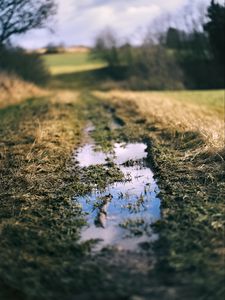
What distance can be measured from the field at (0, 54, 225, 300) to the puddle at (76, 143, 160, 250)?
0.43 feet

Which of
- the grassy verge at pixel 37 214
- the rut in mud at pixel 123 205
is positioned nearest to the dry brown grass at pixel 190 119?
the rut in mud at pixel 123 205

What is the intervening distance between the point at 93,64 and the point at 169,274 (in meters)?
78.1

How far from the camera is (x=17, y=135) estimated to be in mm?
15523

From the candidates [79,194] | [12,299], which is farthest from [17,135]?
[12,299]

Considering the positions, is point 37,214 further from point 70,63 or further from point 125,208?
point 70,63

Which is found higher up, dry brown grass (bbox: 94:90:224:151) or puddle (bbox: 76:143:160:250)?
puddle (bbox: 76:143:160:250)

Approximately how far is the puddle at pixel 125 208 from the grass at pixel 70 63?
63.2 metres

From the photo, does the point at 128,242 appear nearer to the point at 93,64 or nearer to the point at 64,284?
the point at 64,284

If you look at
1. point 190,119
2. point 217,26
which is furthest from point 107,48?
point 190,119

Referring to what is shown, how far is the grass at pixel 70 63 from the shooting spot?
7594 centimetres

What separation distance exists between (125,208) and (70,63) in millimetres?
79354

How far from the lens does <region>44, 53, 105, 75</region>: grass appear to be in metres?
75.9

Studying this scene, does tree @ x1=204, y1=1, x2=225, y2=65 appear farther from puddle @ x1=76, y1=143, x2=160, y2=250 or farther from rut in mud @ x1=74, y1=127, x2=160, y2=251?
puddle @ x1=76, y1=143, x2=160, y2=250

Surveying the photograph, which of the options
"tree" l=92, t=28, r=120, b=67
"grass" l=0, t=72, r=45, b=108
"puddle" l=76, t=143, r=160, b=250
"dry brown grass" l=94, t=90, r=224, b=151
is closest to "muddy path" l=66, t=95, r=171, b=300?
"puddle" l=76, t=143, r=160, b=250
